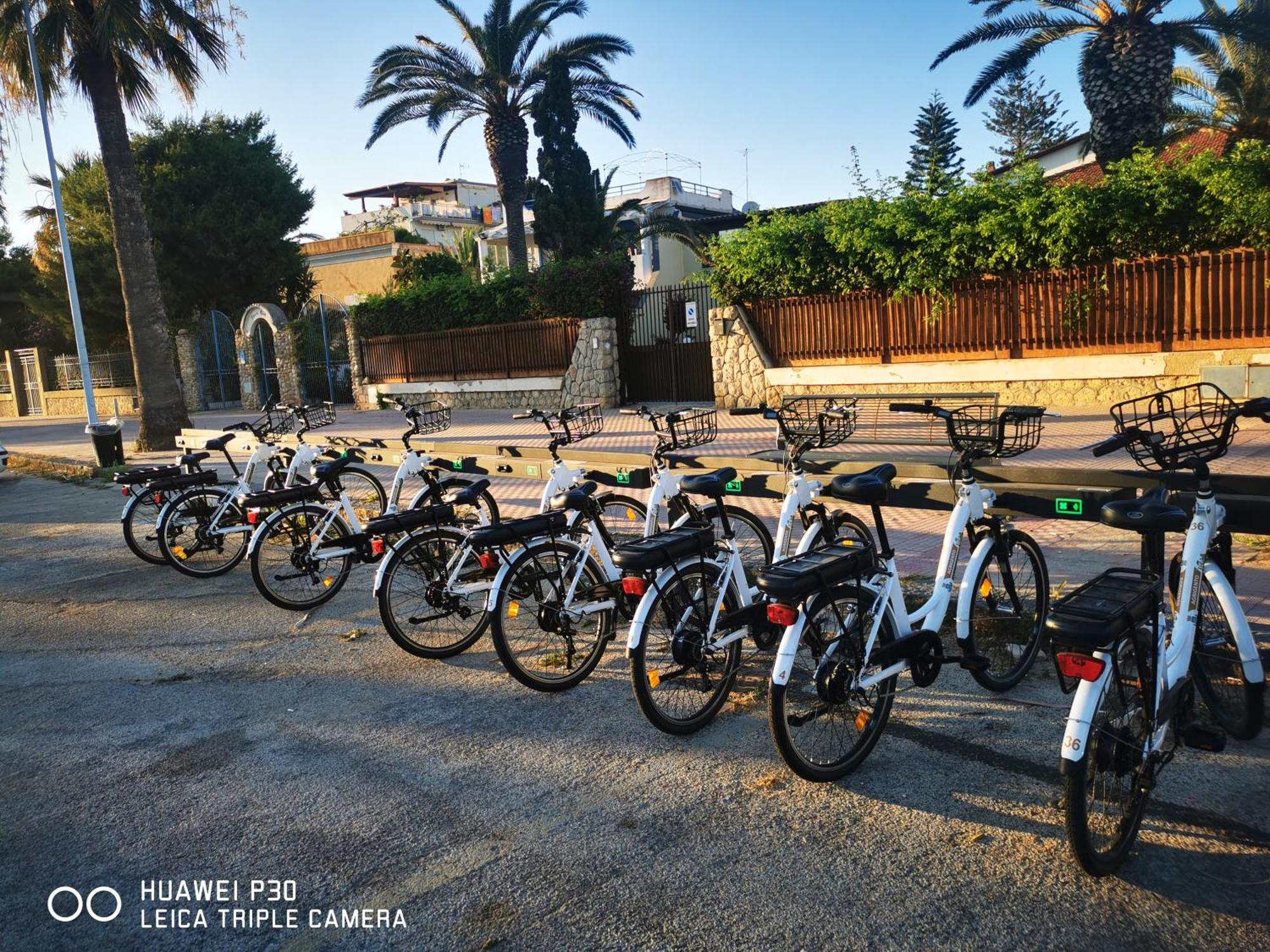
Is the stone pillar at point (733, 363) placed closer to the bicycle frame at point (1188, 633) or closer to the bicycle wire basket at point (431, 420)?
the bicycle wire basket at point (431, 420)

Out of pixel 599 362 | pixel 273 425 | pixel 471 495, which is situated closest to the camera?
pixel 471 495

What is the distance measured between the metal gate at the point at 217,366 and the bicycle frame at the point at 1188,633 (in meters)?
29.9

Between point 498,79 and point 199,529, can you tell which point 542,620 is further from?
point 498,79

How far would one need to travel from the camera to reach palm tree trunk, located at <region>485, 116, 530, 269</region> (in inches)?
988

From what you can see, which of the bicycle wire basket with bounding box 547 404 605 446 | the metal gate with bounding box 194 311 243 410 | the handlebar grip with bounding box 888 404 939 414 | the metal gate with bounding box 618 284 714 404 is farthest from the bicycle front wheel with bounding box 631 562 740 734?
the metal gate with bounding box 194 311 243 410

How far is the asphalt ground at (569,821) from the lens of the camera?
2871 millimetres

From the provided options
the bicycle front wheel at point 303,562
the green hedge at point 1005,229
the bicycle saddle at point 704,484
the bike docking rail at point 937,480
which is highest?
the green hedge at point 1005,229

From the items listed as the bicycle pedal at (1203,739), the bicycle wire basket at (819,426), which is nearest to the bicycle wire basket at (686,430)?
the bicycle wire basket at (819,426)

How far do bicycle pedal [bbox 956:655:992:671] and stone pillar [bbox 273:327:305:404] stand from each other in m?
24.1

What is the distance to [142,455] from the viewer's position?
679 inches

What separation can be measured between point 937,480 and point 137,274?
15506mm

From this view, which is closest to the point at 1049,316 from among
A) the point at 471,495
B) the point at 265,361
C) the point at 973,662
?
the point at 471,495

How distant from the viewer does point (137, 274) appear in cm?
1656

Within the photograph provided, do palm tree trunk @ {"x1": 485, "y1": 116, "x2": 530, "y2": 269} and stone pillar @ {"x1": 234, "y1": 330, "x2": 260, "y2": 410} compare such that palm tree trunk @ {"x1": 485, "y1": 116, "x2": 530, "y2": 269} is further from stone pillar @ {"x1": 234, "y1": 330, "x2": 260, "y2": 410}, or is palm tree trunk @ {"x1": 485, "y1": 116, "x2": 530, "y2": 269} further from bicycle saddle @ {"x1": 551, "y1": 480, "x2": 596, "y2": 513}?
bicycle saddle @ {"x1": 551, "y1": 480, "x2": 596, "y2": 513}
